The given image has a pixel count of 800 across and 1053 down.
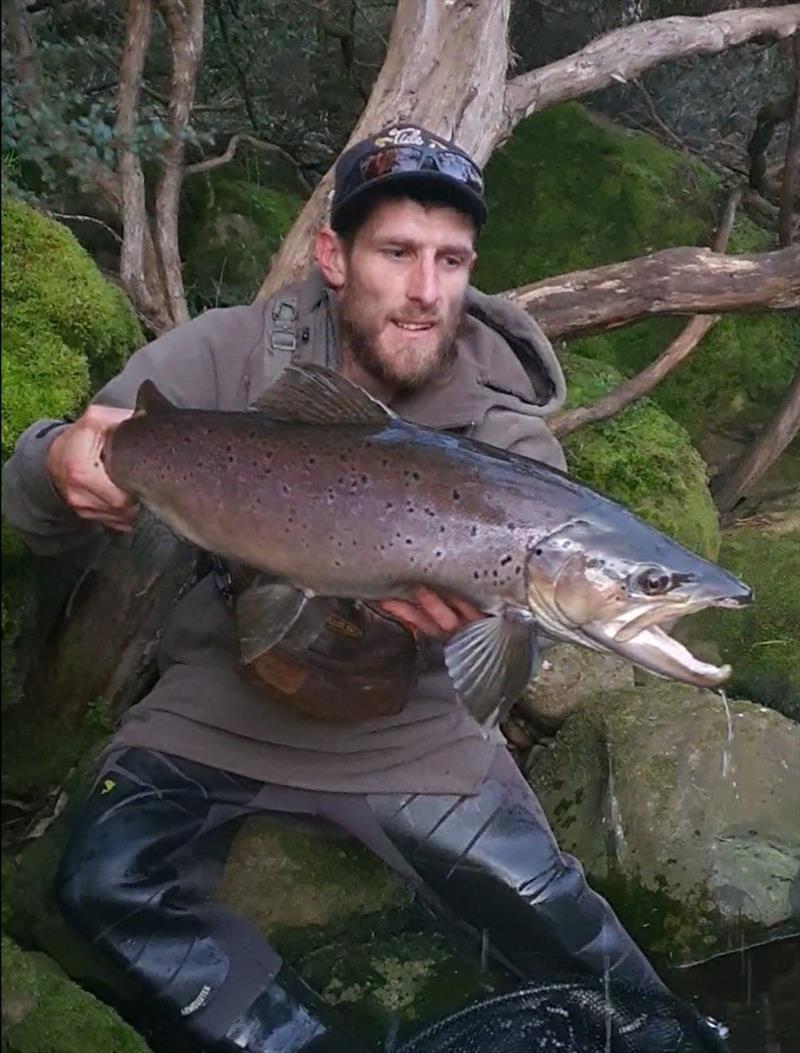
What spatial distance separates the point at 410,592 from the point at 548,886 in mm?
1339

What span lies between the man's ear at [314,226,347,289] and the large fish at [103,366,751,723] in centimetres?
99

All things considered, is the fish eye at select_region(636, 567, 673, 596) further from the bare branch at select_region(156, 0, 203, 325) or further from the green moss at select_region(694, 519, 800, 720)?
the green moss at select_region(694, 519, 800, 720)

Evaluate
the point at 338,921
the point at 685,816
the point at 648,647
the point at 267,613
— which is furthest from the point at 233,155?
the point at 648,647

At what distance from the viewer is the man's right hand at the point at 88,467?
2779mm

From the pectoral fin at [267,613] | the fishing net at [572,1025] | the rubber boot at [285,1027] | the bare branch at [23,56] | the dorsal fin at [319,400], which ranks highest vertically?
the bare branch at [23,56]

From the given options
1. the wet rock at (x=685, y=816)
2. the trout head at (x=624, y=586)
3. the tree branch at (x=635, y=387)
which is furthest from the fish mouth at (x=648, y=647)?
the tree branch at (x=635, y=387)

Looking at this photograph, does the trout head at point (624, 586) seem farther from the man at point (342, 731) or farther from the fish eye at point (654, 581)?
the man at point (342, 731)

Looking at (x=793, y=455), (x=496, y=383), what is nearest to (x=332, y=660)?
(x=496, y=383)

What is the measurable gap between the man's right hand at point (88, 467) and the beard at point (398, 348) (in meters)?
0.89

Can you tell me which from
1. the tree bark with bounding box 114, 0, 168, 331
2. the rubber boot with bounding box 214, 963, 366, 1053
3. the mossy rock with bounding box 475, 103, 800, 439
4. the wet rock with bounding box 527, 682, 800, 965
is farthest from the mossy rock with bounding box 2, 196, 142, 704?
the mossy rock with bounding box 475, 103, 800, 439

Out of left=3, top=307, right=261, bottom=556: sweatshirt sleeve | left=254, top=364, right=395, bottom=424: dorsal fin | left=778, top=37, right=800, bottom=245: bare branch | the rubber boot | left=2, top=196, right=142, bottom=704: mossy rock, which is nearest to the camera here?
left=254, top=364, right=395, bottom=424: dorsal fin

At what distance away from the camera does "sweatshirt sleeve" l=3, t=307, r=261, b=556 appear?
2.88 meters

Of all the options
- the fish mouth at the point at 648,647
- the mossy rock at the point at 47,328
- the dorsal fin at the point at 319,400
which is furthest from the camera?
the mossy rock at the point at 47,328

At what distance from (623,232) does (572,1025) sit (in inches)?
242
